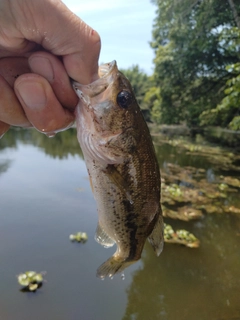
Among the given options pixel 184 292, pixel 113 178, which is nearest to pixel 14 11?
pixel 113 178

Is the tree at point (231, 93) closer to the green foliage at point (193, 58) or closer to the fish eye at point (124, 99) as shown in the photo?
the green foliage at point (193, 58)

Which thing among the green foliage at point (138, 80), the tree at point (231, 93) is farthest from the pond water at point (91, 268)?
the green foliage at point (138, 80)

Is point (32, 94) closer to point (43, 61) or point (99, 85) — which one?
point (43, 61)

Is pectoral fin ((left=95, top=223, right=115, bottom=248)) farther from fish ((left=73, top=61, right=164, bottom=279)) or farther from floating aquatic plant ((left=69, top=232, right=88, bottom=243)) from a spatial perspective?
floating aquatic plant ((left=69, top=232, right=88, bottom=243))

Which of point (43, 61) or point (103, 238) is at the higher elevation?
point (43, 61)

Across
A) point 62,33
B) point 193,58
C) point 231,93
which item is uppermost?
point 193,58

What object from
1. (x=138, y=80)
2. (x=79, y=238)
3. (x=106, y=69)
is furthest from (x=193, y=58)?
(x=138, y=80)

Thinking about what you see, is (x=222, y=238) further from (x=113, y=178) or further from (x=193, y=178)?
(x=113, y=178)

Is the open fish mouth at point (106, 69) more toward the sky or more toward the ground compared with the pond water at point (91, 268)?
more toward the sky
